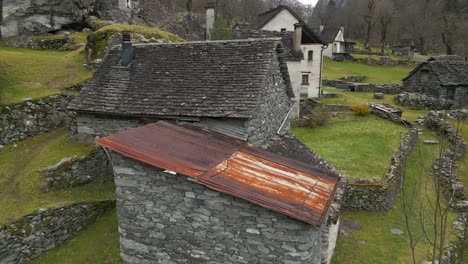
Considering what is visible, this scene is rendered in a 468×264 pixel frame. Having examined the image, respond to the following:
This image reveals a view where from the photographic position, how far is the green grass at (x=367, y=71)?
146ft

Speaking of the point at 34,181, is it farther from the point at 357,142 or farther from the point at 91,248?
the point at 357,142

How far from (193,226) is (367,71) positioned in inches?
1869

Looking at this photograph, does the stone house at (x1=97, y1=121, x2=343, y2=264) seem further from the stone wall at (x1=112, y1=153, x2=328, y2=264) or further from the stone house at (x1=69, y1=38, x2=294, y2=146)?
the stone house at (x1=69, y1=38, x2=294, y2=146)

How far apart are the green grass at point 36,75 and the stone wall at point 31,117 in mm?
397

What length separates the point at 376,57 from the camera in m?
56.4

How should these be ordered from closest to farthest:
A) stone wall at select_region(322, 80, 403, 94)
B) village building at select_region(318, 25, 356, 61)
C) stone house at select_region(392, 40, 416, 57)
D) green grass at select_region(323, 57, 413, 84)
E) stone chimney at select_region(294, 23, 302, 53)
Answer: stone chimney at select_region(294, 23, 302, 53)
stone wall at select_region(322, 80, 403, 94)
green grass at select_region(323, 57, 413, 84)
village building at select_region(318, 25, 356, 61)
stone house at select_region(392, 40, 416, 57)

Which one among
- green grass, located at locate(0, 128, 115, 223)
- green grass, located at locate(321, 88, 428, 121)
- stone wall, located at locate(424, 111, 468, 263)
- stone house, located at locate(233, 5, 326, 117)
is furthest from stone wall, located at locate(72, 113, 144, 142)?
green grass, located at locate(321, 88, 428, 121)

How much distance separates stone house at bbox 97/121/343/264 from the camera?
281 inches

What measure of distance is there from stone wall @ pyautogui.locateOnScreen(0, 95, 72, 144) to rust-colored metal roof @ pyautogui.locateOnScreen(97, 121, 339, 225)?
8428 mm

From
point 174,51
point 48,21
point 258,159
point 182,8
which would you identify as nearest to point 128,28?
point 48,21

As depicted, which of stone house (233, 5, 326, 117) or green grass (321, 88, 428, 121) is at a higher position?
stone house (233, 5, 326, 117)

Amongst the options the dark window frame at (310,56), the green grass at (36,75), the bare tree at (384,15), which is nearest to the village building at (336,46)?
the bare tree at (384,15)

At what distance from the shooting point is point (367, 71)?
49.6m

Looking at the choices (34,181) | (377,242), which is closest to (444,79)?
(377,242)
